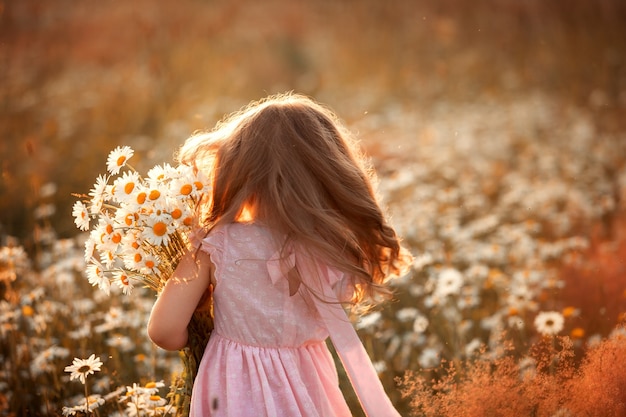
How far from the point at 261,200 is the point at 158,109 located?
4694 millimetres

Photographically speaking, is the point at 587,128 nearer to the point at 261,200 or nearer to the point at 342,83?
the point at 342,83

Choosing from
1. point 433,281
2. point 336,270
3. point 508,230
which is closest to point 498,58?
point 508,230

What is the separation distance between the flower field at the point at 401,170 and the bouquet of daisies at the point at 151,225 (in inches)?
1.0

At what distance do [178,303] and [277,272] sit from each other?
0.29 meters

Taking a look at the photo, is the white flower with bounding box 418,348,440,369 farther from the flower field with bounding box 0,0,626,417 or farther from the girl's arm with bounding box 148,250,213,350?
the girl's arm with bounding box 148,250,213,350

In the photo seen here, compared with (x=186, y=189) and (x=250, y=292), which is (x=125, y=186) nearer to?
(x=186, y=189)

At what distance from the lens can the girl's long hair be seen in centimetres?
201

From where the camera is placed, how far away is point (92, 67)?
7.79 metres

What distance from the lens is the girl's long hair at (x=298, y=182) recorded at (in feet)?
6.60

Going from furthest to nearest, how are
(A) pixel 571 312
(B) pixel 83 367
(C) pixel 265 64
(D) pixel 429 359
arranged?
(C) pixel 265 64 → (A) pixel 571 312 → (D) pixel 429 359 → (B) pixel 83 367

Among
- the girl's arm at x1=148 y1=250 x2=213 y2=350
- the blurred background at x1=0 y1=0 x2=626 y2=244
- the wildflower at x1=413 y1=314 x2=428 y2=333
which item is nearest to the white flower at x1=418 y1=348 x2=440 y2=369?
the wildflower at x1=413 y1=314 x2=428 y2=333

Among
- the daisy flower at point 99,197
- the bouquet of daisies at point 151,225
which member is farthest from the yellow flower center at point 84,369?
the daisy flower at point 99,197

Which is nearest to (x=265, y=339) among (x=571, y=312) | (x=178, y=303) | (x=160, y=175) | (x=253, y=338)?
(x=253, y=338)

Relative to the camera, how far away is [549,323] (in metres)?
2.85
